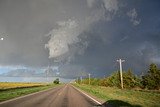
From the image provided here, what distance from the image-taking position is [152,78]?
312 ft

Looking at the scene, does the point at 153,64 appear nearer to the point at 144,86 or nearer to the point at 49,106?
the point at 144,86

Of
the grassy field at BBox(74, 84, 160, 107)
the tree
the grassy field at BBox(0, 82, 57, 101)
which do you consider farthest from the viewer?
the tree

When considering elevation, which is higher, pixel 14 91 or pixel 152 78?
pixel 152 78

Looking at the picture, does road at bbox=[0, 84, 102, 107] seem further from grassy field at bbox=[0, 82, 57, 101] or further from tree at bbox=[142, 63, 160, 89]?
tree at bbox=[142, 63, 160, 89]

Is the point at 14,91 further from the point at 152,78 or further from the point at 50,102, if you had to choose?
the point at 152,78

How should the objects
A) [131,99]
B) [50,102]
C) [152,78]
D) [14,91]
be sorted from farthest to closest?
[152,78] → [14,91] → [131,99] → [50,102]

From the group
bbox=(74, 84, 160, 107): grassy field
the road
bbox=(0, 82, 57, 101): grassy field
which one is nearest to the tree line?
bbox=(0, 82, 57, 101): grassy field

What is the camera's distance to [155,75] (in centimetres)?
9419

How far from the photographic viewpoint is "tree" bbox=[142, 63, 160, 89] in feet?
308

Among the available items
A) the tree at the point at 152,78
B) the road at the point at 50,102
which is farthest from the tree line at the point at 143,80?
the road at the point at 50,102

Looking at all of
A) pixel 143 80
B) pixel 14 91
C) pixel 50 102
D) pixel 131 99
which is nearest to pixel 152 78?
pixel 143 80

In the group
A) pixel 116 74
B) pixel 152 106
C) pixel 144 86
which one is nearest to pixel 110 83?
pixel 116 74

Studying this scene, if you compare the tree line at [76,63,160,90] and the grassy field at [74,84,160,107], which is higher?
the tree line at [76,63,160,90]

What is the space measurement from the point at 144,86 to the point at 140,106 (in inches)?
3353
